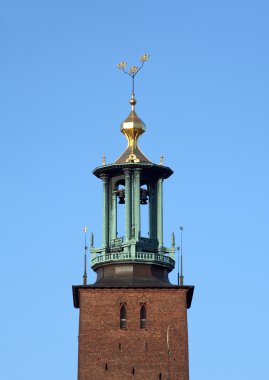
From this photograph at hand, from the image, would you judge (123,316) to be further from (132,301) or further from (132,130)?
(132,130)

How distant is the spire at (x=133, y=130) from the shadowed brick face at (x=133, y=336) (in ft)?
26.3

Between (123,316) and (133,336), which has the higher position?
(123,316)

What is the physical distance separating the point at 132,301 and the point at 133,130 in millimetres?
10752

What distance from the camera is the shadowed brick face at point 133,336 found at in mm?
80188

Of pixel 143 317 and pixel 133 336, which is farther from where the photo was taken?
pixel 143 317

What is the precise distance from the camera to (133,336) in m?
81.0

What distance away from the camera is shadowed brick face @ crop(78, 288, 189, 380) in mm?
80188

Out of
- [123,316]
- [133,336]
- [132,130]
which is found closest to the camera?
[133,336]

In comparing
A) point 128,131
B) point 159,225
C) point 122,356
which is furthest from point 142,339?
point 128,131

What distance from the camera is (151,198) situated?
283 feet

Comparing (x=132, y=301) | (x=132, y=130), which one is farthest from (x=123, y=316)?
(x=132, y=130)

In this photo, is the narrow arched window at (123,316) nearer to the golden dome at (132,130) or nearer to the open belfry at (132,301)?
the open belfry at (132,301)

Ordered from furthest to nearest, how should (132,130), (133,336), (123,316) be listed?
(132,130) < (123,316) < (133,336)

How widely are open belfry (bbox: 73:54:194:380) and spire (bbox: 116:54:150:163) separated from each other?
0.31m
